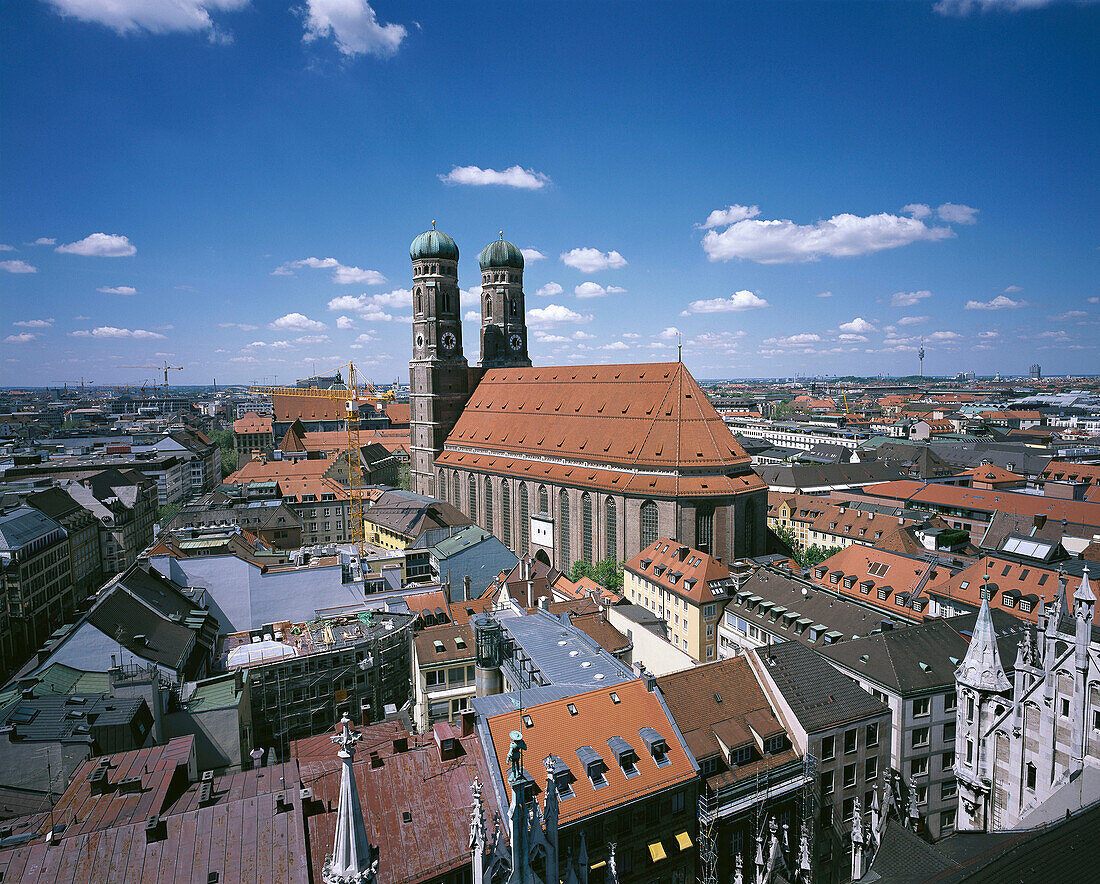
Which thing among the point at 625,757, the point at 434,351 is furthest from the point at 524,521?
the point at 625,757

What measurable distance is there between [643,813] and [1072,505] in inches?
2750

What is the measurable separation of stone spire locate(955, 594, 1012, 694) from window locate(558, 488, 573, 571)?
4977 centimetres

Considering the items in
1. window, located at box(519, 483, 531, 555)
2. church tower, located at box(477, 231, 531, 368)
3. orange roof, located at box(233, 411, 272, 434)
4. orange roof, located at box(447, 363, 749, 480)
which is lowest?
window, located at box(519, 483, 531, 555)

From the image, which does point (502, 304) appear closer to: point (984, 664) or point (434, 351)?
point (434, 351)

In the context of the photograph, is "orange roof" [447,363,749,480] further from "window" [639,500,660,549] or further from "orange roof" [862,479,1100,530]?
"orange roof" [862,479,1100,530]

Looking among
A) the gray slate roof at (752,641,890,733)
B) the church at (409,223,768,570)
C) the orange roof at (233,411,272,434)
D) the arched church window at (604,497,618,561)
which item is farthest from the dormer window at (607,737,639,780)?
the orange roof at (233,411,272,434)

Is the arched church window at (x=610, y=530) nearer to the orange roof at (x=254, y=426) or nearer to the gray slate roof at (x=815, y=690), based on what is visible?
the gray slate roof at (x=815, y=690)

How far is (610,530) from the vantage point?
67062 millimetres

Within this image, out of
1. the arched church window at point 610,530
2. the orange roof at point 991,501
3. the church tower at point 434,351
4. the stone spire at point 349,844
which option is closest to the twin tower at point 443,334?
the church tower at point 434,351

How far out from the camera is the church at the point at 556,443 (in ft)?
208

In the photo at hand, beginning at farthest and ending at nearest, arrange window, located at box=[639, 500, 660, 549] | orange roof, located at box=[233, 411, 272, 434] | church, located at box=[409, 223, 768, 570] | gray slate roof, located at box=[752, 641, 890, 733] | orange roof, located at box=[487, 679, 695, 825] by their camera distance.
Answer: orange roof, located at box=[233, 411, 272, 434], window, located at box=[639, 500, 660, 549], church, located at box=[409, 223, 768, 570], gray slate roof, located at box=[752, 641, 890, 733], orange roof, located at box=[487, 679, 695, 825]

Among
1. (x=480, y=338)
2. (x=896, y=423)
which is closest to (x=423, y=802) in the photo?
(x=480, y=338)

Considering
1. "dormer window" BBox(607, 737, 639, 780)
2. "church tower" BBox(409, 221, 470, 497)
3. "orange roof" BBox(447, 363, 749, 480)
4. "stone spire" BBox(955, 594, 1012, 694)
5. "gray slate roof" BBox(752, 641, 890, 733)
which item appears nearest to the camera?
"stone spire" BBox(955, 594, 1012, 694)

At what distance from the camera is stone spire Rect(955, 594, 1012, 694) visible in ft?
73.8
